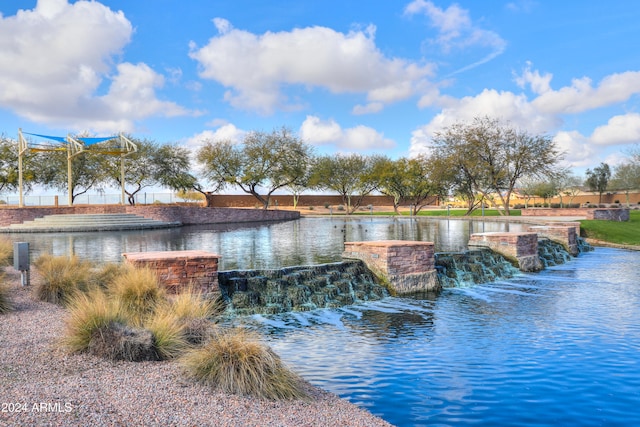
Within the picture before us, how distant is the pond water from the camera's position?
506 centimetres

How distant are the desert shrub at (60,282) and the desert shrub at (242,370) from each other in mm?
4068

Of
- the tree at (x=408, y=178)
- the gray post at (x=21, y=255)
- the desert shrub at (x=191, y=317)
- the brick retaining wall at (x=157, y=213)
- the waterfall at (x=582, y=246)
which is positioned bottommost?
the waterfall at (x=582, y=246)

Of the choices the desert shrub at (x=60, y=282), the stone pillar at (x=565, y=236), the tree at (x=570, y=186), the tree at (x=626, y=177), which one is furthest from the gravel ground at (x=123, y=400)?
the tree at (x=570, y=186)

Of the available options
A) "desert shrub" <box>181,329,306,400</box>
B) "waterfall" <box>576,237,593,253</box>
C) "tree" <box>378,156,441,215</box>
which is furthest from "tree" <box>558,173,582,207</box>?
"desert shrub" <box>181,329,306,400</box>

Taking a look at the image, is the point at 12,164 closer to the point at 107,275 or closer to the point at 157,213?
the point at 157,213

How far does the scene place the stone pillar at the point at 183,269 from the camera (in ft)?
28.6

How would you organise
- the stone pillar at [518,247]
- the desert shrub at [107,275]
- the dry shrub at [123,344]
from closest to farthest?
the dry shrub at [123,344] < the desert shrub at [107,275] < the stone pillar at [518,247]

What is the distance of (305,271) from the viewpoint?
10.7 meters

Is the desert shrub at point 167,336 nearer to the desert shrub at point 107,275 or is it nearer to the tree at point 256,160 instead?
the desert shrub at point 107,275

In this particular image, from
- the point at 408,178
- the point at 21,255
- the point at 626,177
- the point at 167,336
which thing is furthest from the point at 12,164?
the point at 626,177

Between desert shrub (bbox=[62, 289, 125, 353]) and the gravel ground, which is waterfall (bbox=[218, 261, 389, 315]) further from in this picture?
the gravel ground

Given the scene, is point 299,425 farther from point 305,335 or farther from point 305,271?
point 305,271

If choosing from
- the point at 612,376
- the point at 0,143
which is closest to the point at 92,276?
the point at 612,376

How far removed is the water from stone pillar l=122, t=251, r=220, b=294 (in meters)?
1.13
